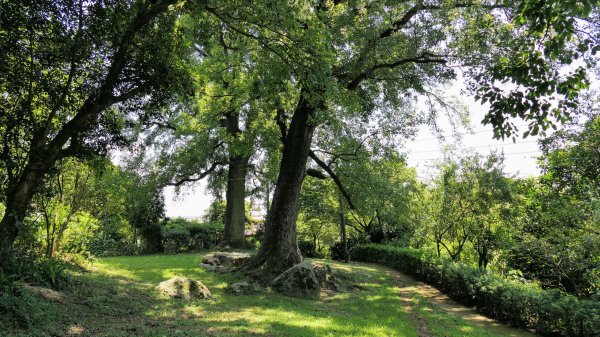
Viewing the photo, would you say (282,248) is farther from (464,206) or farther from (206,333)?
(464,206)

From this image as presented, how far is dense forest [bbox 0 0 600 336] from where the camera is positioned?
17.7ft

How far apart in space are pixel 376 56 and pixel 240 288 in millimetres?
7041

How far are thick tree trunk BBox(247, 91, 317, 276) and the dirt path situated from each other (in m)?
3.78

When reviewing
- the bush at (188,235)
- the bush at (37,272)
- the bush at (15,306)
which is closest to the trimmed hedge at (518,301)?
the bush at (15,306)

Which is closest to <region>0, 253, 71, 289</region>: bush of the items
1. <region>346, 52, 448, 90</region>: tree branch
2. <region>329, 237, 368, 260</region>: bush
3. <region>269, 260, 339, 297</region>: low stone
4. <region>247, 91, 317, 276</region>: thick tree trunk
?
<region>269, 260, 339, 297</region>: low stone

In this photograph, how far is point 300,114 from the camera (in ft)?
41.0

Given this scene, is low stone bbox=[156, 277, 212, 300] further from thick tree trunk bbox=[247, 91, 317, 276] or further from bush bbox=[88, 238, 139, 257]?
bush bbox=[88, 238, 139, 257]

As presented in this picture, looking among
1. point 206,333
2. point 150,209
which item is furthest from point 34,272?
point 150,209

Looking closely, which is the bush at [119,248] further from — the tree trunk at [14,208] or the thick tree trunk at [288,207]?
the tree trunk at [14,208]

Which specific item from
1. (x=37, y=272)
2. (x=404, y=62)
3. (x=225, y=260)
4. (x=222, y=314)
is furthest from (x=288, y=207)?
(x=37, y=272)

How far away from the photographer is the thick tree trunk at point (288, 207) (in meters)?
11.7

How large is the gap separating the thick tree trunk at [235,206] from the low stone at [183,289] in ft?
37.2

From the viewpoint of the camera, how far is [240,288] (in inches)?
391

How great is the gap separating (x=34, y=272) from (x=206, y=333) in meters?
3.18
